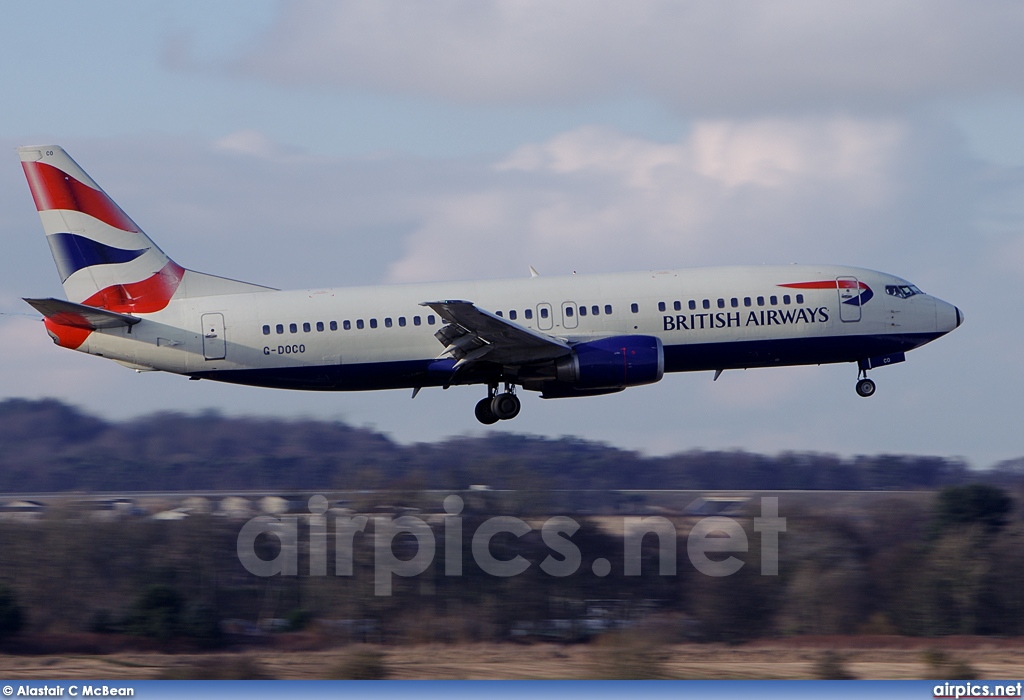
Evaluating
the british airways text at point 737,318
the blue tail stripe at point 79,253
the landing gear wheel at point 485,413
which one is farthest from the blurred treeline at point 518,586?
the blue tail stripe at point 79,253

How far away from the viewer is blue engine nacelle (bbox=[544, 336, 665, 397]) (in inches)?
1452

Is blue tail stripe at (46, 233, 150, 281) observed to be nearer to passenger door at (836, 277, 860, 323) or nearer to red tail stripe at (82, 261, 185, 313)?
red tail stripe at (82, 261, 185, 313)

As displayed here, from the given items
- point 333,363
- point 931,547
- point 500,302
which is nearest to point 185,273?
point 333,363

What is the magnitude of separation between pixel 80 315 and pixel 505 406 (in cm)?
1269

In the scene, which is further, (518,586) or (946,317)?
(518,586)

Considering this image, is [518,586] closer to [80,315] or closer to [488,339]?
[488,339]

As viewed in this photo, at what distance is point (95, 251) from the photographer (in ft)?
128

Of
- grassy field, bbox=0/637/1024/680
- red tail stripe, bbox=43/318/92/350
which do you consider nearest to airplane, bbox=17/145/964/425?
red tail stripe, bbox=43/318/92/350

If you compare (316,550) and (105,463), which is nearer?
(316,550)

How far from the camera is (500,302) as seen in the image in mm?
38000

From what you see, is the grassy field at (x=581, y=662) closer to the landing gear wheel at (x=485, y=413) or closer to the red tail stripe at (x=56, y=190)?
the landing gear wheel at (x=485, y=413)

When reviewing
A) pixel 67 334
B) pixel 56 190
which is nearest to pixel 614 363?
pixel 67 334

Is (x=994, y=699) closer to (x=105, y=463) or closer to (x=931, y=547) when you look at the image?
(x=931, y=547)

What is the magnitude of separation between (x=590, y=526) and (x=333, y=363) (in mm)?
17958
